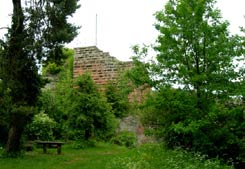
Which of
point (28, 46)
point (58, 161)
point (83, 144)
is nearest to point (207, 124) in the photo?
point (58, 161)

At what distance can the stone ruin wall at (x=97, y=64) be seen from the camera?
22.3 metres

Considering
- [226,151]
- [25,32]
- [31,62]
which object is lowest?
[226,151]

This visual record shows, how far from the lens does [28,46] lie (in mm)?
13336

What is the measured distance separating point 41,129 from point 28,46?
18.4 ft

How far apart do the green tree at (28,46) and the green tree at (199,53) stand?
3530mm

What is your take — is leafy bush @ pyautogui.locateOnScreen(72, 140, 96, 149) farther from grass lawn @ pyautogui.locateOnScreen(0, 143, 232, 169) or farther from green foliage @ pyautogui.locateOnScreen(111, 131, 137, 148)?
green foliage @ pyautogui.locateOnScreen(111, 131, 137, 148)

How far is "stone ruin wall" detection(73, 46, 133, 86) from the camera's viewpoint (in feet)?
73.3

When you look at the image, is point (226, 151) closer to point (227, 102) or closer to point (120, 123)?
point (227, 102)

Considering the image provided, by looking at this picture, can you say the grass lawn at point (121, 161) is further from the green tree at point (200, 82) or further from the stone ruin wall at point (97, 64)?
the stone ruin wall at point (97, 64)

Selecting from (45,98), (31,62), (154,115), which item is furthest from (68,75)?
(154,115)

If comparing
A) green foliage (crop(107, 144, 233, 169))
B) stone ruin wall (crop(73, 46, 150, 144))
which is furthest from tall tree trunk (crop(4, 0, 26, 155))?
stone ruin wall (crop(73, 46, 150, 144))

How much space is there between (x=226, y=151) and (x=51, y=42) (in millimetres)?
6158

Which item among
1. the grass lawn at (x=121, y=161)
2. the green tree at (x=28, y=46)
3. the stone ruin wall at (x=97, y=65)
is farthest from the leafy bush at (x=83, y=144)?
the stone ruin wall at (x=97, y=65)

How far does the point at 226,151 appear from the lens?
11562 mm
